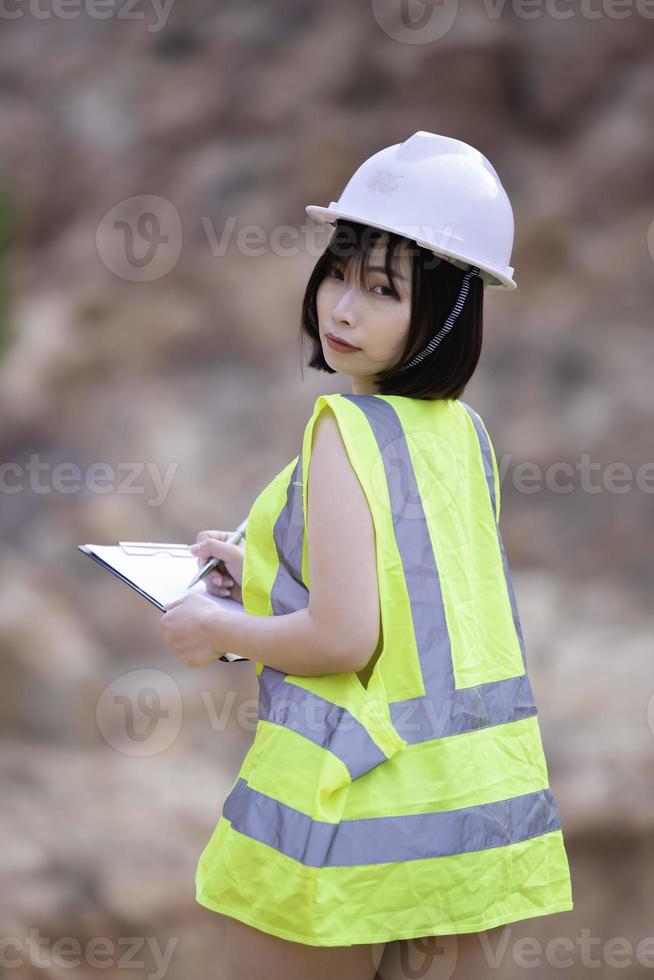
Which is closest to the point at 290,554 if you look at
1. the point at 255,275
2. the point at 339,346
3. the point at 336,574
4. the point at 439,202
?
the point at 336,574

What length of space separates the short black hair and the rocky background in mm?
2003

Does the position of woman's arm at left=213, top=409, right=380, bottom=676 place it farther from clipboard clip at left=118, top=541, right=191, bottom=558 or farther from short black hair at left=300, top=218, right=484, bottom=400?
clipboard clip at left=118, top=541, right=191, bottom=558

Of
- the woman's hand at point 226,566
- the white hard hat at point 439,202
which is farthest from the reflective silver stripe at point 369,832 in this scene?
the white hard hat at point 439,202

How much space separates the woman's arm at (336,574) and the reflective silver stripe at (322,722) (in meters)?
0.03

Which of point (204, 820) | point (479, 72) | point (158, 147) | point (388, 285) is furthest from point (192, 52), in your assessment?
point (388, 285)

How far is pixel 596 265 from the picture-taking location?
3439 mm

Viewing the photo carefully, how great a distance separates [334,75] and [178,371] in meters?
1.05

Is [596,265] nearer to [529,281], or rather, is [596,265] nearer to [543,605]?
[529,281]

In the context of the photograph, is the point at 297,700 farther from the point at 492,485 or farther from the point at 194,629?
the point at 492,485

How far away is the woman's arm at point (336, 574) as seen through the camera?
0.80 m

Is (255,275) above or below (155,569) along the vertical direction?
above

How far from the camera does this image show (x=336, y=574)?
80cm

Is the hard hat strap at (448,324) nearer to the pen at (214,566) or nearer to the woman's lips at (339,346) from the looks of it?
the woman's lips at (339,346)

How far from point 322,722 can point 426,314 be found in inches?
13.0
